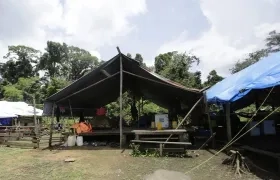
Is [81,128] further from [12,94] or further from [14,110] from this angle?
[12,94]

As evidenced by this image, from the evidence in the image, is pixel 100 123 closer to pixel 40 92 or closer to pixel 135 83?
pixel 135 83

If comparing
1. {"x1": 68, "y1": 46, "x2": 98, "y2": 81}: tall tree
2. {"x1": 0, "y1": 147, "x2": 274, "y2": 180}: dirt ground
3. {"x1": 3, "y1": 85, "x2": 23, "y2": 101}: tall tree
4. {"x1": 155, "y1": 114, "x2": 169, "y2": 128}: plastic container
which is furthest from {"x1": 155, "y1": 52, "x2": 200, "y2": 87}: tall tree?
{"x1": 68, "y1": 46, "x2": 98, "y2": 81}: tall tree

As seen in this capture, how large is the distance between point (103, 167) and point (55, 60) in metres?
40.9

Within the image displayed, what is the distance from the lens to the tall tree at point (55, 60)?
45.0 metres

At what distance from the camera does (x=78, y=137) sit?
11.6m

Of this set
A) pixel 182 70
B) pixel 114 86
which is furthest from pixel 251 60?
pixel 114 86

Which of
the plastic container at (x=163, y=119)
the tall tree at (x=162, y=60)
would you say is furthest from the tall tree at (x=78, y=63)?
the plastic container at (x=163, y=119)

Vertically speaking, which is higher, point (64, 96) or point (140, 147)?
point (64, 96)

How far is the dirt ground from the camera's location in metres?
6.57

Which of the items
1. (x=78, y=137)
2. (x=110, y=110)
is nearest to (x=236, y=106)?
(x=78, y=137)

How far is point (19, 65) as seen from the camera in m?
47.1

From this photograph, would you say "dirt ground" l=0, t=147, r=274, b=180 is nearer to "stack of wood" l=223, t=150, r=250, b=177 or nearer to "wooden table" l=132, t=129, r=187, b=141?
"stack of wood" l=223, t=150, r=250, b=177

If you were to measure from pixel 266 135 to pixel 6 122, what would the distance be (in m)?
21.4

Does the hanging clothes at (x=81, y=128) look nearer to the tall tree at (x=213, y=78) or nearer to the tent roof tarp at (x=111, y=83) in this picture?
the tent roof tarp at (x=111, y=83)
